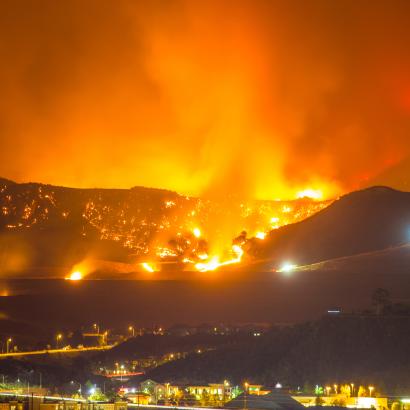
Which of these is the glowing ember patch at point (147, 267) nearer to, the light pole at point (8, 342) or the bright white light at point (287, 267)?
the bright white light at point (287, 267)

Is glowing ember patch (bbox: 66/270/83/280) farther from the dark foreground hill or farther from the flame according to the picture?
the dark foreground hill

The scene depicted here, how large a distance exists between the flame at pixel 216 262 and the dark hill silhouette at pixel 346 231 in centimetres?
181

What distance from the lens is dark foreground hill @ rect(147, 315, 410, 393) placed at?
203ft

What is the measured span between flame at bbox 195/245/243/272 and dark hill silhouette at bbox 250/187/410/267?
181 cm

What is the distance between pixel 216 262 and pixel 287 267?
Answer: 12988 millimetres

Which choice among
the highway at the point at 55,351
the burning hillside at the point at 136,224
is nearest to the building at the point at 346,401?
the highway at the point at 55,351

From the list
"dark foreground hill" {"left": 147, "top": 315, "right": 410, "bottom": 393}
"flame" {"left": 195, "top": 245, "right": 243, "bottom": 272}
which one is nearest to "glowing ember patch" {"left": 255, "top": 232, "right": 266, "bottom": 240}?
"flame" {"left": 195, "top": 245, "right": 243, "bottom": 272}

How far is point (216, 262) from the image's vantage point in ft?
407

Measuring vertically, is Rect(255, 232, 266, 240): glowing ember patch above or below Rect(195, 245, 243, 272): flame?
above

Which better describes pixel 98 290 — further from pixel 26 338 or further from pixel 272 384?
pixel 272 384

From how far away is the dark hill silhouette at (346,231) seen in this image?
380ft

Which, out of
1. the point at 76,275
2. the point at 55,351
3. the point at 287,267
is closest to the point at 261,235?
the point at 287,267

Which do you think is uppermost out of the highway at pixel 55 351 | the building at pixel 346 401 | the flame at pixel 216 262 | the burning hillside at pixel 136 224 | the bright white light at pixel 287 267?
the burning hillside at pixel 136 224

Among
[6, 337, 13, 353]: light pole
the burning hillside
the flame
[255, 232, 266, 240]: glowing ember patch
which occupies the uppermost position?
the burning hillside
